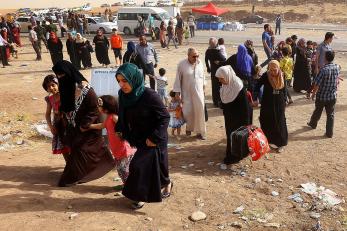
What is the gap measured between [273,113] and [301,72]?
4.56 meters

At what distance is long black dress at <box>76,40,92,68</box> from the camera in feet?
47.1

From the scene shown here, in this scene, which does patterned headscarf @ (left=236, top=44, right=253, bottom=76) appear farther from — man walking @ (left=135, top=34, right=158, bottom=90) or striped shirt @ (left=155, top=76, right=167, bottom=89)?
man walking @ (left=135, top=34, right=158, bottom=90)

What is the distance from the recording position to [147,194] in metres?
4.47

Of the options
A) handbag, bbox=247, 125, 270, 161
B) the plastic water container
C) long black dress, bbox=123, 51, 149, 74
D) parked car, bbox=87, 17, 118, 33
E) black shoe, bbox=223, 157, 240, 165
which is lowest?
black shoe, bbox=223, 157, 240, 165

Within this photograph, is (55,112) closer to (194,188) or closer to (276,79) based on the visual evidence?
(194,188)

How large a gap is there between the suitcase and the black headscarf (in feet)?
7.53

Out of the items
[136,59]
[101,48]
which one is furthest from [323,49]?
[101,48]

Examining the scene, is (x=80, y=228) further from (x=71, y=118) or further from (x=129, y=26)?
(x=129, y=26)

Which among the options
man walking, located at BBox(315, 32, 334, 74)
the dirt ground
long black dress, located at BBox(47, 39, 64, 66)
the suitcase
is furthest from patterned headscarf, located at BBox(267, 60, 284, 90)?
long black dress, located at BBox(47, 39, 64, 66)

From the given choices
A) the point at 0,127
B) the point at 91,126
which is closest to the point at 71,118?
the point at 91,126

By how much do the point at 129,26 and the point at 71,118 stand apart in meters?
22.9

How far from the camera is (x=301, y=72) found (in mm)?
10445

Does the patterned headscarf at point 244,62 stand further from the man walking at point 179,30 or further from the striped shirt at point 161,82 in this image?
the man walking at point 179,30

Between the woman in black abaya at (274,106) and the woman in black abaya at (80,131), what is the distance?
265cm
